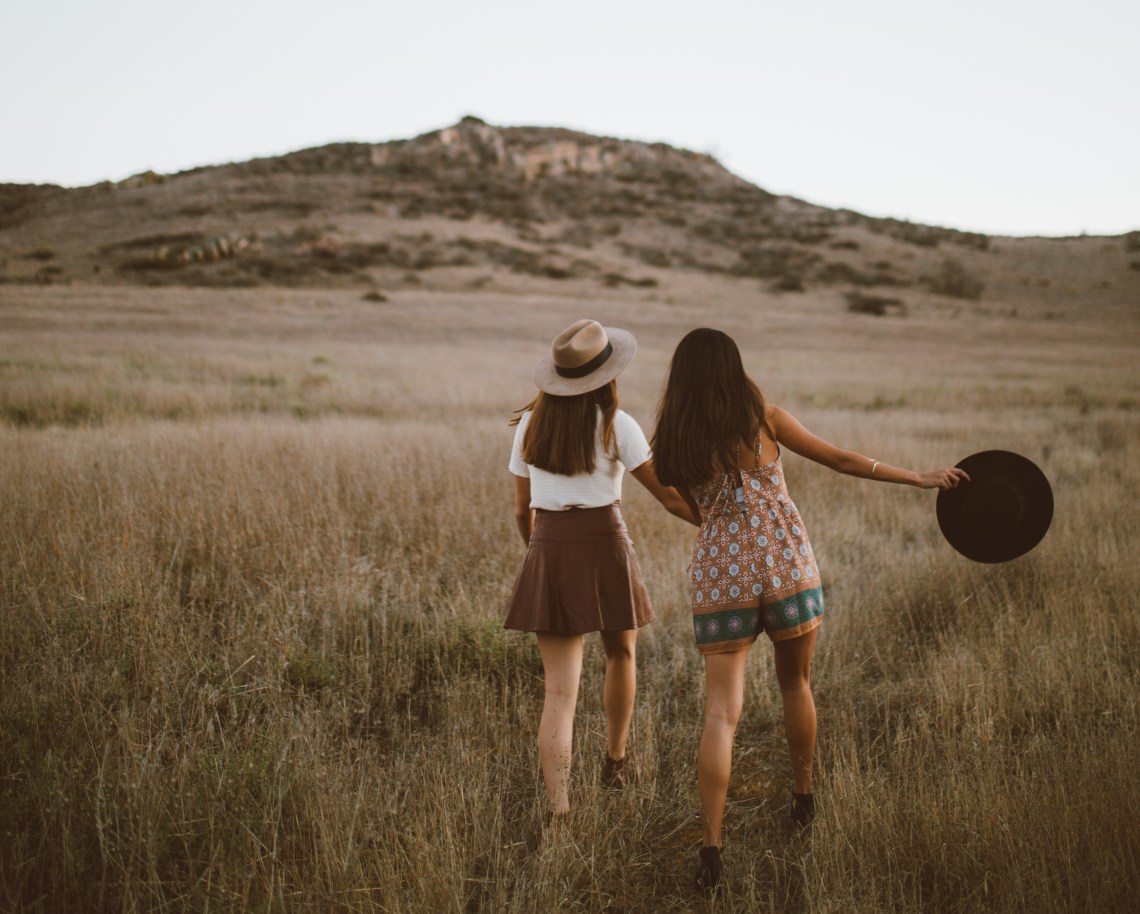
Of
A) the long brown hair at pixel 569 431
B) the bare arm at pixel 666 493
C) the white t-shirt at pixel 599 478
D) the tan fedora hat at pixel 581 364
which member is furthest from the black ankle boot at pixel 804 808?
the tan fedora hat at pixel 581 364

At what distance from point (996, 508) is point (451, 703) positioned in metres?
2.80

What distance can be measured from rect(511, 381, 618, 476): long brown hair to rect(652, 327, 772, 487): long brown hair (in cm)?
28

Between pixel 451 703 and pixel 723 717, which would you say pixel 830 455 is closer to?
pixel 723 717

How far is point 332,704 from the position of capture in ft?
12.5

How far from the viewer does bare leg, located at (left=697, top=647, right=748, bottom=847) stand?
2.72 meters

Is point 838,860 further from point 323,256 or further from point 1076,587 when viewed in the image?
point 323,256

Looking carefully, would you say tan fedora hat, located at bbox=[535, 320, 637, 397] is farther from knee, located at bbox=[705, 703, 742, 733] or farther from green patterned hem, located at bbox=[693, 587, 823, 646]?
knee, located at bbox=[705, 703, 742, 733]

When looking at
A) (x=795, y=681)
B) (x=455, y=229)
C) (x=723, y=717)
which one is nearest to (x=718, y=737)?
(x=723, y=717)

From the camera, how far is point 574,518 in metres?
2.97

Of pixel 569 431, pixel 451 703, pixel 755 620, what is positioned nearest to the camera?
pixel 755 620

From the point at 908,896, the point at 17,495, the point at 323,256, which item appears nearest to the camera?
the point at 908,896

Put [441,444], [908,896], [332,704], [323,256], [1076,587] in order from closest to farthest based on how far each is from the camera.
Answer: [908,896], [332,704], [1076,587], [441,444], [323,256]

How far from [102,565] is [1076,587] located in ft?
22.0

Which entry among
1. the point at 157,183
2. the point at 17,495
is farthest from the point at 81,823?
the point at 157,183
